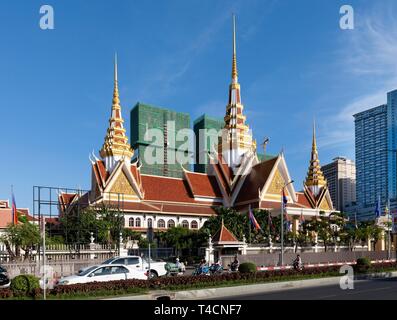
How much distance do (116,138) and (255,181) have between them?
18934 millimetres

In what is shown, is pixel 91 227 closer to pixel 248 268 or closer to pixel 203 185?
pixel 248 268

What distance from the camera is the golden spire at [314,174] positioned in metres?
74.9

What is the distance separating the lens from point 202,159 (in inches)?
4215

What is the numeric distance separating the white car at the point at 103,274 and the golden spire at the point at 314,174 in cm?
5749

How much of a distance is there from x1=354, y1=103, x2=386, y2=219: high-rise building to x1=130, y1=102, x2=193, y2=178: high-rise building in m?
38.7

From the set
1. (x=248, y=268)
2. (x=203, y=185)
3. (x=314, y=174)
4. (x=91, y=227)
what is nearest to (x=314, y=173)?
(x=314, y=174)

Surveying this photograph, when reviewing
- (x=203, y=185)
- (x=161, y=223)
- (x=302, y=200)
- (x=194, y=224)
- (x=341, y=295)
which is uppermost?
(x=203, y=185)

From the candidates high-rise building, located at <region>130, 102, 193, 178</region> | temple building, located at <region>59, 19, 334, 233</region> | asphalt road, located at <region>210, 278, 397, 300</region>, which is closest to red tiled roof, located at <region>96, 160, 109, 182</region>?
temple building, located at <region>59, 19, 334, 233</region>

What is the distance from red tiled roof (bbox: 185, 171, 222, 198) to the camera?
62.8m

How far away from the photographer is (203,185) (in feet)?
211
